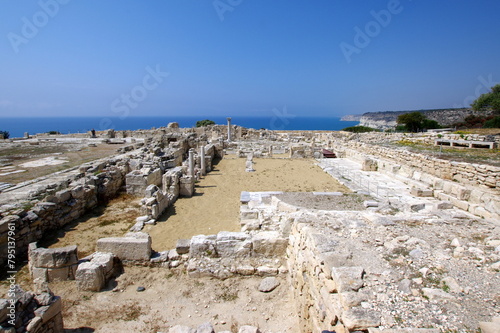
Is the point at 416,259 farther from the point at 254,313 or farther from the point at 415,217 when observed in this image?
the point at 254,313

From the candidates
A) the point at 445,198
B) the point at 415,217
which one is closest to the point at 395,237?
the point at 415,217

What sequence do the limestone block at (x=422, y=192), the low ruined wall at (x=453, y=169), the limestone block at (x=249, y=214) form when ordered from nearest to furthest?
the limestone block at (x=249, y=214), the low ruined wall at (x=453, y=169), the limestone block at (x=422, y=192)

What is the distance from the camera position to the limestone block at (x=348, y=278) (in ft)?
10.2

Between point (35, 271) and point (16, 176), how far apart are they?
354 inches

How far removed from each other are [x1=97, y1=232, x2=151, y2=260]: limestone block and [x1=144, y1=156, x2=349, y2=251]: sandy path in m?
0.80

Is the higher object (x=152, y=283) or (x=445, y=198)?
(x=445, y=198)

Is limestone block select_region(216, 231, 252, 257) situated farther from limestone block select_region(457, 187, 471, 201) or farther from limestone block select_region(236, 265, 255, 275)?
limestone block select_region(457, 187, 471, 201)

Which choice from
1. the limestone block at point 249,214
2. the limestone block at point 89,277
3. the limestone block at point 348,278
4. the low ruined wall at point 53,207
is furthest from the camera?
the limestone block at point 249,214

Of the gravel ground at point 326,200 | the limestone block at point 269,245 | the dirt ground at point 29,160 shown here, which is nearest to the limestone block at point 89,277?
the limestone block at point 269,245

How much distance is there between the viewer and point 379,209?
7180mm

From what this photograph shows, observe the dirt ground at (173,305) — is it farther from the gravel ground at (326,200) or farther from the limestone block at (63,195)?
the limestone block at (63,195)

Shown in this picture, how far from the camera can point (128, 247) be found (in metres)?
5.82

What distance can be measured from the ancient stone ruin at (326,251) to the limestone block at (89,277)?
19mm

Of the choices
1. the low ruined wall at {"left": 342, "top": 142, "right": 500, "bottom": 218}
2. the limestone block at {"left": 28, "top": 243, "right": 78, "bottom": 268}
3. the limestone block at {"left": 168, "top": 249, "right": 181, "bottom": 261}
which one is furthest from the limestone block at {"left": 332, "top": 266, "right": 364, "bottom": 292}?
the low ruined wall at {"left": 342, "top": 142, "right": 500, "bottom": 218}
